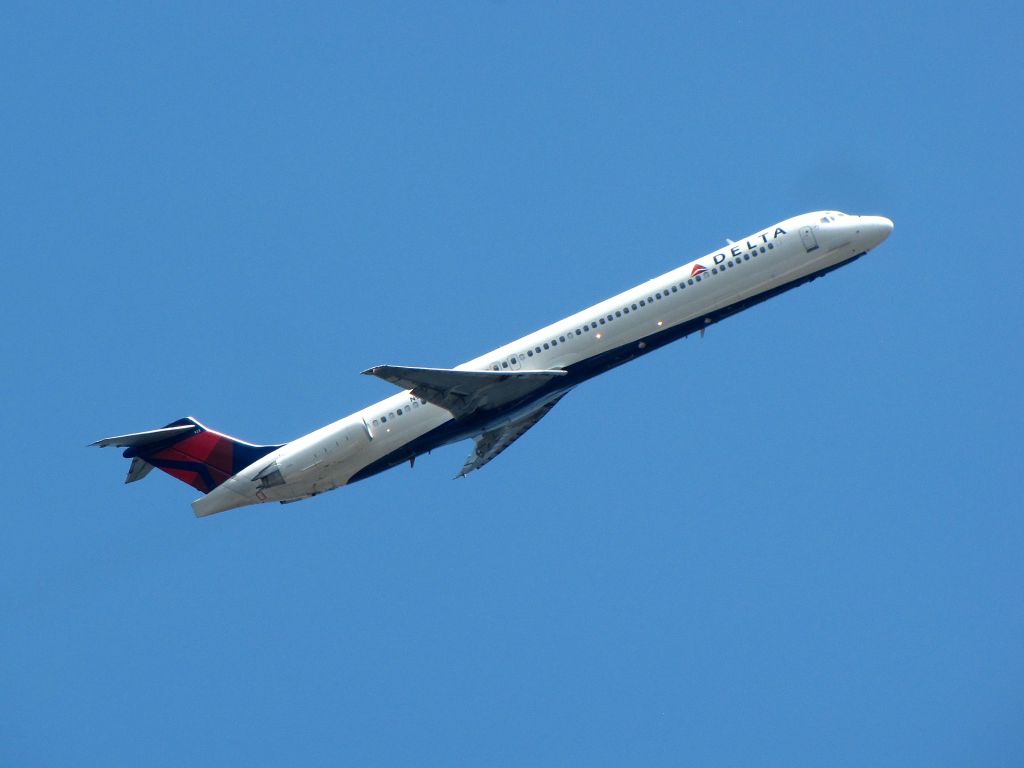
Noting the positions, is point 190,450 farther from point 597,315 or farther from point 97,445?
point 597,315

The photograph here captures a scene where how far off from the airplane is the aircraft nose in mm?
39

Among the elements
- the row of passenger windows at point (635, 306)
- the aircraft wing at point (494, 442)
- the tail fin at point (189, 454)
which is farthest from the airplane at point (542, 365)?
the aircraft wing at point (494, 442)

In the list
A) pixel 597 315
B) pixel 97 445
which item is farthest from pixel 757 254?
pixel 97 445

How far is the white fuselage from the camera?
1987 inches

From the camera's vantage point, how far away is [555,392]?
169ft

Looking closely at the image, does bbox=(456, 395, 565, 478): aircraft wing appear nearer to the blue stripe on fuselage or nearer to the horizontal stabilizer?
the blue stripe on fuselage

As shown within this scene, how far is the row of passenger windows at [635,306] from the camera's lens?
1986 inches

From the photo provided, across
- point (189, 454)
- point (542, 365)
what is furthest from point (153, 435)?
point (542, 365)

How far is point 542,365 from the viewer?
50.8 metres

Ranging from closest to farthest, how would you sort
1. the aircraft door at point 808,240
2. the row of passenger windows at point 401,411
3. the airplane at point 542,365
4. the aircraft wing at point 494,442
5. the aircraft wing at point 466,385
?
1. the aircraft wing at point 466,385
2. the airplane at point 542,365
3. the aircraft door at point 808,240
4. the row of passenger windows at point 401,411
5. the aircraft wing at point 494,442

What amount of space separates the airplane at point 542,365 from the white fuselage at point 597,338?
0.04m

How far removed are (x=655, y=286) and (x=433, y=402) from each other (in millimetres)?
9590

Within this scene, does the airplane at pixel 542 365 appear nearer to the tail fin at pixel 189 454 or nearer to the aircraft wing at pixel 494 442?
the tail fin at pixel 189 454

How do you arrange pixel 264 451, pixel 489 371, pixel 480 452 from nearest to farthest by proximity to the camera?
pixel 489 371 → pixel 264 451 → pixel 480 452
